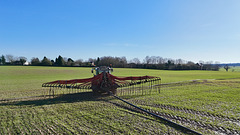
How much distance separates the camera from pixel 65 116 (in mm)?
6645

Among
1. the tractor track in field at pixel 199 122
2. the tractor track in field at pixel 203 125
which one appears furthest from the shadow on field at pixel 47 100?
the tractor track in field at pixel 203 125

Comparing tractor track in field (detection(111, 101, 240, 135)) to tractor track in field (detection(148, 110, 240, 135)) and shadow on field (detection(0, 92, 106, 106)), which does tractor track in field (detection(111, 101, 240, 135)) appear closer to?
tractor track in field (detection(148, 110, 240, 135))

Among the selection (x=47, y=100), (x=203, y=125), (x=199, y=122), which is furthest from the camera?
(x=47, y=100)

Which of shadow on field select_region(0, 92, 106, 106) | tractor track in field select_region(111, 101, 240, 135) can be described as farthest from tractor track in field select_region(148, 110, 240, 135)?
shadow on field select_region(0, 92, 106, 106)

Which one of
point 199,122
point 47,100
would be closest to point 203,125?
point 199,122

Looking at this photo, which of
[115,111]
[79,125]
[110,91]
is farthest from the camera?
[110,91]

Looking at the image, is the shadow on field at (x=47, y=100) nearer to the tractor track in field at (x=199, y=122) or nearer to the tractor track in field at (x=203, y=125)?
the tractor track in field at (x=199, y=122)

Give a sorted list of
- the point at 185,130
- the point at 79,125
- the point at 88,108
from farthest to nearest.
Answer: the point at 88,108 < the point at 79,125 < the point at 185,130

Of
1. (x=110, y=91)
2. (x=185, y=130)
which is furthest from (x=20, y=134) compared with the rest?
(x=110, y=91)

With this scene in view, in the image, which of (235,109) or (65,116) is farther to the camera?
(235,109)

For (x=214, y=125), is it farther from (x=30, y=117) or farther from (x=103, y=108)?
(x=30, y=117)

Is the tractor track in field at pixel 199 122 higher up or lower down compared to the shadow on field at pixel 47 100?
higher up

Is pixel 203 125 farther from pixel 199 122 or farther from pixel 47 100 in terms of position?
pixel 47 100

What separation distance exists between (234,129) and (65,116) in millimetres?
7709
